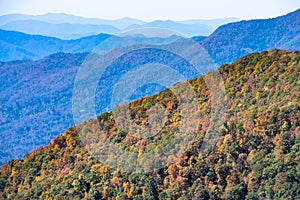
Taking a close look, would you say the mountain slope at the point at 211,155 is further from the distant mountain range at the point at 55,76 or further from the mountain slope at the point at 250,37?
the mountain slope at the point at 250,37

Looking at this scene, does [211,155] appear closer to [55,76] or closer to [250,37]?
[55,76]

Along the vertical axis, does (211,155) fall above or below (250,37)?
above

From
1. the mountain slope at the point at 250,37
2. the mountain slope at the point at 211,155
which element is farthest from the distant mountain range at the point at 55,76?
the mountain slope at the point at 211,155

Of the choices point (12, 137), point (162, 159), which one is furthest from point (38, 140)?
point (162, 159)

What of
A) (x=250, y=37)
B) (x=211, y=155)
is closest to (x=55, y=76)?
(x=250, y=37)

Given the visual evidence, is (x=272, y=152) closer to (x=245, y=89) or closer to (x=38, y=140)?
(x=245, y=89)

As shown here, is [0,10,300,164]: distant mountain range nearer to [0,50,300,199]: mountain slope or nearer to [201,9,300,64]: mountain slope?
[201,9,300,64]: mountain slope
